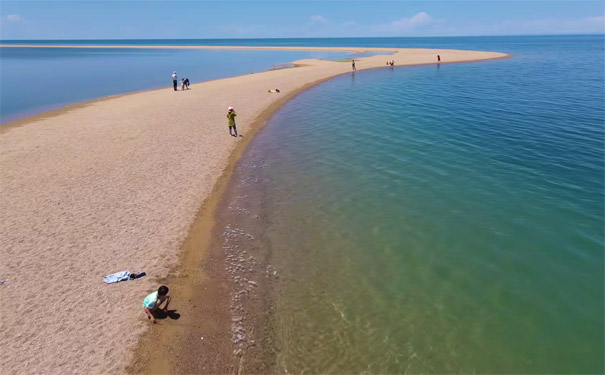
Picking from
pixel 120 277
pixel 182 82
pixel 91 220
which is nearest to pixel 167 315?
pixel 120 277

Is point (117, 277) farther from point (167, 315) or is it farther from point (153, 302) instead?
point (167, 315)

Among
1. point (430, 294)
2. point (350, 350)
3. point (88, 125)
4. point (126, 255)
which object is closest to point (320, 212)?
point (430, 294)

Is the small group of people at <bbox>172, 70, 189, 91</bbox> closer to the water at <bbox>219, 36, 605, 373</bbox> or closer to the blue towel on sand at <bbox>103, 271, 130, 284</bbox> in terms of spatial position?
the water at <bbox>219, 36, 605, 373</bbox>

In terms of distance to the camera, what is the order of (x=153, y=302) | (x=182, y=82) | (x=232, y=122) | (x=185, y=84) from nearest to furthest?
(x=153, y=302), (x=232, y=122), (x=182, y=82), (x=185, y=84)

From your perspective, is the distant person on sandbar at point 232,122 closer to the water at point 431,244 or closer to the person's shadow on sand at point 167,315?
the water at point 431,244

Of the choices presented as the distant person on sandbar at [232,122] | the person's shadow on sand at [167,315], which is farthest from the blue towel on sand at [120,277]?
the distant person on sandbar at [232,122]

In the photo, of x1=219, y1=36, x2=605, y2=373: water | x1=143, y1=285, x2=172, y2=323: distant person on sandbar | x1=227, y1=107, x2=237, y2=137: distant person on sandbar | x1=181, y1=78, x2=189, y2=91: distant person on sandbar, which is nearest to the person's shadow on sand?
x1=143, y1=285, x2=172, y2=323: distant person on sandbar
